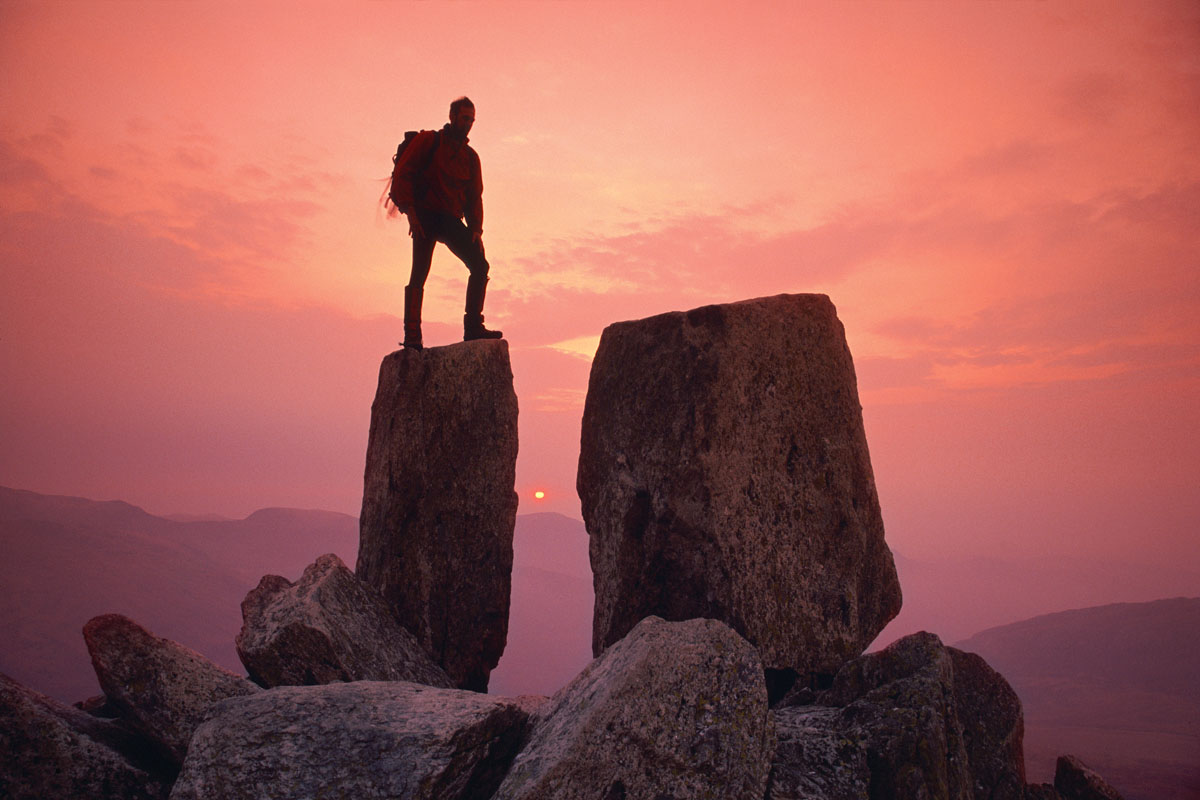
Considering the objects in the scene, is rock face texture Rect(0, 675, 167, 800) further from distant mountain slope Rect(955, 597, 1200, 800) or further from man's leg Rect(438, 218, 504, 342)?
distant mountain slope Rect(955, 597, 1200, 800)

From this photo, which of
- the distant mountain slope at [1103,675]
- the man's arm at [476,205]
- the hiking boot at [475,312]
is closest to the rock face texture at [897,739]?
the hiking boot at [475,312]

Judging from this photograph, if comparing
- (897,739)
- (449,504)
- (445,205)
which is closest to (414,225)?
(445,205)

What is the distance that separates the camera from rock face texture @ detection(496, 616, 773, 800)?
3908 millimetres

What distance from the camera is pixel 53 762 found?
16.3 ft

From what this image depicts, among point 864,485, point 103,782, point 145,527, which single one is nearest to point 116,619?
point 103,782

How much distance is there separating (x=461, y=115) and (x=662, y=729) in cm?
733

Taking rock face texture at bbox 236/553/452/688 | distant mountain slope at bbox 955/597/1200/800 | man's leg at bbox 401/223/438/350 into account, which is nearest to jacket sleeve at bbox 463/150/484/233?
man's leg at bbox 401/223/438/350

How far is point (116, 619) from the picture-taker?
6227 millimetres

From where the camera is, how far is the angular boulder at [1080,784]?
20.1ft

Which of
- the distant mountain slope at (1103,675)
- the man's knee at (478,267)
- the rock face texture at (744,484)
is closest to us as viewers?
the rock face texture at (744,484)

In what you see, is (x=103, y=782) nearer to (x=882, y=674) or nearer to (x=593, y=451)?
(x=593, y=451)

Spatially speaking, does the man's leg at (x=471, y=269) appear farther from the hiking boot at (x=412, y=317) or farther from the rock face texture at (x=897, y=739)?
the rock face texture at (x=897, y=739)

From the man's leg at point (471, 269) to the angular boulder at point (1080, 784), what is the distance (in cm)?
723

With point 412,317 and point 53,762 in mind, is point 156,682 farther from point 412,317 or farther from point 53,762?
point 412,317
